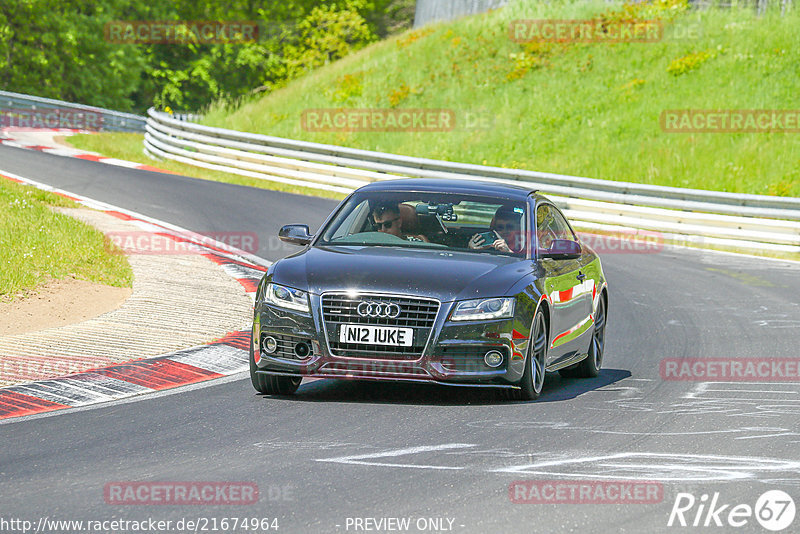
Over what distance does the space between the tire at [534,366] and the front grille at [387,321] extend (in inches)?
31.2

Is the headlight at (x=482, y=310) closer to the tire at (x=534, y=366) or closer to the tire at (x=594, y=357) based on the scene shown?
the tire at (x=534, y=366)

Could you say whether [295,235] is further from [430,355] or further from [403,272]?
[430,355]

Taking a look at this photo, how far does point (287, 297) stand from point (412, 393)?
1241mm

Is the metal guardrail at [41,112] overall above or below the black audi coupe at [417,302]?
below

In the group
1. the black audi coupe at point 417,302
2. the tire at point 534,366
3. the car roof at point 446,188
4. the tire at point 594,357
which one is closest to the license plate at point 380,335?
the black audi coupe at point 417,302

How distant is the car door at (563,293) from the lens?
30.7 feet

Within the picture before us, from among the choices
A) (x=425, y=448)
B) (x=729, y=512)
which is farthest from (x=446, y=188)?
(x=729, y=512)

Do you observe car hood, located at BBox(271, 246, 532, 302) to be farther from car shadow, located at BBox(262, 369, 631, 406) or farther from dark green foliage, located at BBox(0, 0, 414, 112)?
dark green foliage, located at BBox(0, 0, 414, 112)

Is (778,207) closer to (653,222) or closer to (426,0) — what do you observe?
(653,222)

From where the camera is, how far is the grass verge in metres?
12.8

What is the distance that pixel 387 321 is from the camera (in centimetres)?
829

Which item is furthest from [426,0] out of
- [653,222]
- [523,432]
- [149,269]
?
[523,432]

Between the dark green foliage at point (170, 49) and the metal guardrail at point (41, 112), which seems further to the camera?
the dark green foliage at point (170, 49)

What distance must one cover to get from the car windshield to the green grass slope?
62.3 ft
